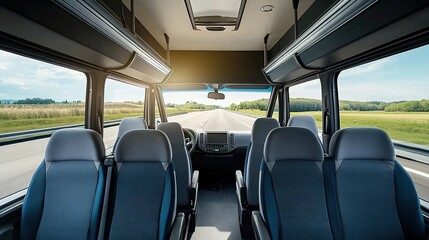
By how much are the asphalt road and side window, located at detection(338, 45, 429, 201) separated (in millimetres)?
11

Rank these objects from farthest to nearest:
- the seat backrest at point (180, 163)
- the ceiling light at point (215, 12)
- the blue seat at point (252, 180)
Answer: the seat backrest at point (180, 163) < the blue seat at point (252, 180) < the ceiling light at point (215, 12)

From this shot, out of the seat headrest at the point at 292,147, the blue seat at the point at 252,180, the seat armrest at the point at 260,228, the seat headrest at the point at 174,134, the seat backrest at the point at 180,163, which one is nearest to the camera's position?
the seat armrest at the point at 260,228

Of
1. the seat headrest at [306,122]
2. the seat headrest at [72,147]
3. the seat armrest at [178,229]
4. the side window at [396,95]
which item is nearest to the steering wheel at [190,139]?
the seat headrest at [306,122]

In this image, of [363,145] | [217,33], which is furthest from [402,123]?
[217,33]

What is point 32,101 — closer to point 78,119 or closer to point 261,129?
point 78,119

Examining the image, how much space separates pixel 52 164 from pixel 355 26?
7.58 feet

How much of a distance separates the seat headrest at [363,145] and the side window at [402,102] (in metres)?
0.29

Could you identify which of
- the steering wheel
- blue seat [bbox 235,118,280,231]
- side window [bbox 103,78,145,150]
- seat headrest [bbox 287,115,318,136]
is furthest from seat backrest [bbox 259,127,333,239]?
the steering wheel

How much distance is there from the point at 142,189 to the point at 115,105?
1660 millimetres

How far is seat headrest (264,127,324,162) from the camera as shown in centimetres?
184

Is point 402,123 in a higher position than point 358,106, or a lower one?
lower

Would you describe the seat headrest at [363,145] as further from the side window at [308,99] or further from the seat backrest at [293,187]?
the side window at [308,99]

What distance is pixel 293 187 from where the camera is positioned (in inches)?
69.9

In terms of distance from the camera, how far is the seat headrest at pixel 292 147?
72.4 inches
